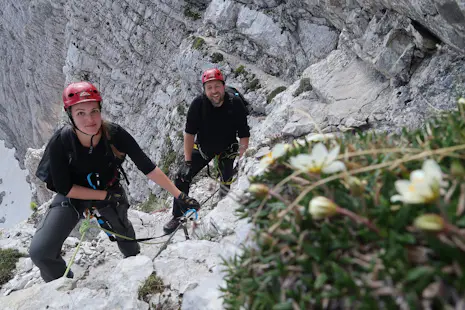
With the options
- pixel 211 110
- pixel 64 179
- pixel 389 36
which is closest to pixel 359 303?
pixel 64 179

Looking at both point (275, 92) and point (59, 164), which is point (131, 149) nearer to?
point (59, 164)

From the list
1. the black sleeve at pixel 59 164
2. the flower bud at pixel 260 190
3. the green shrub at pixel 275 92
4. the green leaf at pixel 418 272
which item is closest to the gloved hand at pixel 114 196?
the black sleeve at pixel 59 164

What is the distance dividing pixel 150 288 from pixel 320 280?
9.75 feet

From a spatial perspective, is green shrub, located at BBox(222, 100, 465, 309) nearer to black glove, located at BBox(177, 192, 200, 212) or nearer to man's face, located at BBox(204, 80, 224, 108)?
black glove, located at BBox(177, 192, 200, 212)

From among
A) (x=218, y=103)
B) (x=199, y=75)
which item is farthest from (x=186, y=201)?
(x=199, y=75)

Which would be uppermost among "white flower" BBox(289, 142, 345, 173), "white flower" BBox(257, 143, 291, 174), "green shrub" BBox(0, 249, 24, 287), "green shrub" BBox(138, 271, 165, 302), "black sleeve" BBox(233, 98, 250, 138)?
"white flower" BBox(289, 142, 345, 173)

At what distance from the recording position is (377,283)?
1.33 metres

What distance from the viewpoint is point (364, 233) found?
1473 millimetres

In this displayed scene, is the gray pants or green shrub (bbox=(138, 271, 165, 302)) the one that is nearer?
green shrub (bbox=(138, 271, 165, 302))

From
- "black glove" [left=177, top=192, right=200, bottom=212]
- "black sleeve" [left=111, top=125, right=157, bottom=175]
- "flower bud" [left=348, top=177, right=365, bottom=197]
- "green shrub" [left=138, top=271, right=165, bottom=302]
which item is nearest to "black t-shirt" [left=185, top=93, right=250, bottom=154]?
"black sleeve" [left=111, top=125, right=157, bottom=175]

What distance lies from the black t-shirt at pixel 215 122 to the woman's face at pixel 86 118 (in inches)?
86.8

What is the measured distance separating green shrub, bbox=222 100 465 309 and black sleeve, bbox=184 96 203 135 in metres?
4.84

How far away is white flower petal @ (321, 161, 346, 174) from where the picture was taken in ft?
5.45

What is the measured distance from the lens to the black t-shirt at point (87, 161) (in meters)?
4.85
